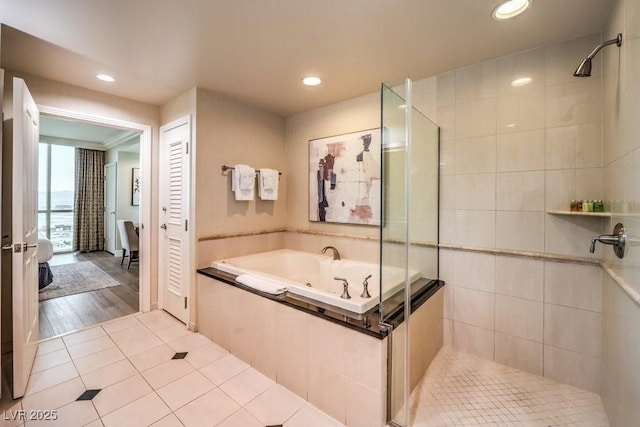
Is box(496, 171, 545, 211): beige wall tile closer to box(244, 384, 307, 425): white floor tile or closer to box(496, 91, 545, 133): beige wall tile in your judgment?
box(496, 91, 545, 133): beige wall tile

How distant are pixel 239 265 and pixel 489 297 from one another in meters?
2.13

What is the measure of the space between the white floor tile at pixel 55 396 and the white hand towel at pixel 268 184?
2.06 metres

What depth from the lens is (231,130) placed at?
2.84 meters

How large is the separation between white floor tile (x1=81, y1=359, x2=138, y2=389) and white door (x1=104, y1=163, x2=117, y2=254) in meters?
4.67

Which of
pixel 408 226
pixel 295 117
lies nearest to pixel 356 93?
pixel 295 117

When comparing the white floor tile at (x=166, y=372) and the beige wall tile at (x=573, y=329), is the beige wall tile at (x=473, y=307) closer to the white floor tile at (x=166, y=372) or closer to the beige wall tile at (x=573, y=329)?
the beige wall tile at (x=573, y=329)

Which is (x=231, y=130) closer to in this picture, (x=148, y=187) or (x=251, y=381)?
(x=148, y=187)

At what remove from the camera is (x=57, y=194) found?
19.1 ft

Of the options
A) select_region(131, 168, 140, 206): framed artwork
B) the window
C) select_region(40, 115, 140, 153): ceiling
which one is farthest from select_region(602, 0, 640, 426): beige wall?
the window

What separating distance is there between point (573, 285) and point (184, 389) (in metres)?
2.64

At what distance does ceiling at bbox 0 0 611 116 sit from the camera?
4.95 feet

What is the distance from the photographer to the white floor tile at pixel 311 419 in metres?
1.54

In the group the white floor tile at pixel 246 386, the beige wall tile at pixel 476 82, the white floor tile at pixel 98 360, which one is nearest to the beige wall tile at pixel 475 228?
the beige wall tile at pixel 476 82

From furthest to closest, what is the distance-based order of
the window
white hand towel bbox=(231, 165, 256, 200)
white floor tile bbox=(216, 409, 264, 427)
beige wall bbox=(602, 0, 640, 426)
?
A: the window < white hand towel bbox=(231, 165, 256, 200) < white floor tile bbox=(216, 409, 264, 427) < beige wall bbox=(602, 0, 640, 426)
